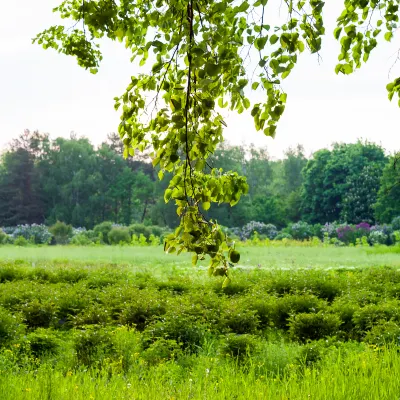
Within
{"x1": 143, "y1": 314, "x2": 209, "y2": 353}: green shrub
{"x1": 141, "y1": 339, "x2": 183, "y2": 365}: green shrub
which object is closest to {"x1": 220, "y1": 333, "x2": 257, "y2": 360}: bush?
{"x1": 141, "y1": 339, "x2": 183, "y2": 365}: green shrub

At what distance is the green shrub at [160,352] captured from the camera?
553 centimetres

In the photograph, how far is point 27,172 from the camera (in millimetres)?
40156

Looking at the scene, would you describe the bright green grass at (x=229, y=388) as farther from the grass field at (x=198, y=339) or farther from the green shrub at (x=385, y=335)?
the green shrub at (x=385, y=335)

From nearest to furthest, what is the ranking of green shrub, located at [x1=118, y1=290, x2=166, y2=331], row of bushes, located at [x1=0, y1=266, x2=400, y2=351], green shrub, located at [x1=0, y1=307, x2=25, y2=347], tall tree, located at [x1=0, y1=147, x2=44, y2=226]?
green shrub, located at [x1=0, y1=307, x2=25, y2=347] < row of bushes, located at [x1=0, y1=266, x2=400, y2=351] < green shrub, located at [x1=118, y1=290, x2=166, y2=331] < tall tree, located at [x1=0, y1=147, x2=44, y2=226]

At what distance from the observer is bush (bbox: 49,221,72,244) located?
87.1ft

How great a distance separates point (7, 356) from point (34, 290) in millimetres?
3433

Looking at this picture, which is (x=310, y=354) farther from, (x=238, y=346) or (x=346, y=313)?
(x=346, y=313)

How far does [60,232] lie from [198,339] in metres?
21.3

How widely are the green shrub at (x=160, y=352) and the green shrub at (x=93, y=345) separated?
33cm

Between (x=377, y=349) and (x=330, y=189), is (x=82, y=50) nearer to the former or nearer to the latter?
(x=377, y=349)

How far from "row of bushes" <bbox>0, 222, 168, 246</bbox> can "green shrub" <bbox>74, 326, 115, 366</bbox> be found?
18446mm

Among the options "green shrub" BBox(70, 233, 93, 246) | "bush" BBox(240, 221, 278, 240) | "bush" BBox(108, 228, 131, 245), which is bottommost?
"green shrub" BBox(70, 233, 93, 246)

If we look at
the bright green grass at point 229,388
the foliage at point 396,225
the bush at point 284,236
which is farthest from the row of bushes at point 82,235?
the bright green grass at point 229,388

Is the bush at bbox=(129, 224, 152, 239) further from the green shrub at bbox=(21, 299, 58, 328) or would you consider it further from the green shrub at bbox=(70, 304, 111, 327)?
the green shrub at bbox=(70, 304, 111, 327)
